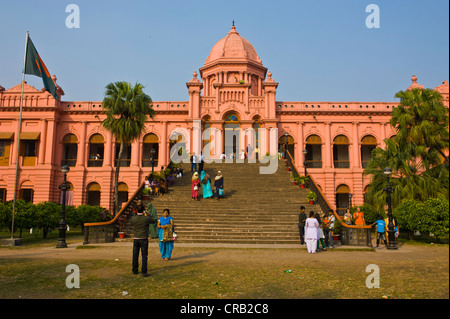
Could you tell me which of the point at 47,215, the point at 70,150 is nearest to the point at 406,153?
the point at 47,215

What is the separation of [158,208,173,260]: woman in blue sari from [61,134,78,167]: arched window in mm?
26915

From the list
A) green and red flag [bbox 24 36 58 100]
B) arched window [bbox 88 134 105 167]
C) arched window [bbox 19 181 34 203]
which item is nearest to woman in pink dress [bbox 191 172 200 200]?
green and red flag [bbox 24 36 58 100]

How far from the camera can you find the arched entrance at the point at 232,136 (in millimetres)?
32531

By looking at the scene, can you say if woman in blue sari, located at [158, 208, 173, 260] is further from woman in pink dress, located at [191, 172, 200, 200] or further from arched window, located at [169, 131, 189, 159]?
arched window, located at [169, 131, 189, 159]

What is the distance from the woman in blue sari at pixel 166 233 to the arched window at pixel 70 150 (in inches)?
1060

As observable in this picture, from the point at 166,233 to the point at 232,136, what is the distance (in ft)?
76.3

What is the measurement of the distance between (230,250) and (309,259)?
309 centimetres

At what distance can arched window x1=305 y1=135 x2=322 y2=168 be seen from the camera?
112 ft

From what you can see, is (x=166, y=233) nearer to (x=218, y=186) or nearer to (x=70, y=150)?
(x=218, y=186)

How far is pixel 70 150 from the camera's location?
118 feet

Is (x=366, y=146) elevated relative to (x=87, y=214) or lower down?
elevated

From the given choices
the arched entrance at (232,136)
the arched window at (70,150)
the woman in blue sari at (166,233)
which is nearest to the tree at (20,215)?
the woman in blue sari at (166,233)
